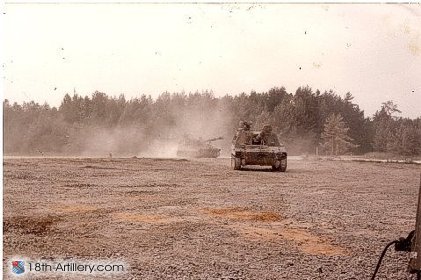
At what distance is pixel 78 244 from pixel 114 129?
116 feet

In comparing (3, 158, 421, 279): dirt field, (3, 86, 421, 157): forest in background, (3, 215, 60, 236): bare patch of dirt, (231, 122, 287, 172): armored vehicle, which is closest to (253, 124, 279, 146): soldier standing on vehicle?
(231, 122, 287, 172): armored vehicle

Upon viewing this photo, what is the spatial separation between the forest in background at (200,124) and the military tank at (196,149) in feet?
12.8

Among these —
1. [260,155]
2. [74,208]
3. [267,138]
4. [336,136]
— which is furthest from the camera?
[336,136]

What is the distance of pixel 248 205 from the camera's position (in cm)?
855

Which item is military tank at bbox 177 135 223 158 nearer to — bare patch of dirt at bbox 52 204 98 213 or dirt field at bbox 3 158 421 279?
dirt field at bbox 3 158 421 279

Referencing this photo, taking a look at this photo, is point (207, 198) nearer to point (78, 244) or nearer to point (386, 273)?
point (78, 244)

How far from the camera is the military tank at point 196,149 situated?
95.8 ft

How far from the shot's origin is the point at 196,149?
2948cm

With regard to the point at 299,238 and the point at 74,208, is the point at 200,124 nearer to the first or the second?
the point at 74,208

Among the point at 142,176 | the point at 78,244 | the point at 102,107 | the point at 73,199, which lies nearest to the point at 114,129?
the point at 102,107

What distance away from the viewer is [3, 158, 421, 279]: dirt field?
196 inches

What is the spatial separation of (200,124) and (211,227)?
32000 millimetres

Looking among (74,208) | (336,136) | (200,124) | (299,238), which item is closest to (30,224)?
(74,208)

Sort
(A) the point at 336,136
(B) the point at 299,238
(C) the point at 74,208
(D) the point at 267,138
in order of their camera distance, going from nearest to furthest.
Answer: (B) the point at 299,238 → (C) the point at 74,208 → (D) the point at 267,138 → (A) the point at 336,136
